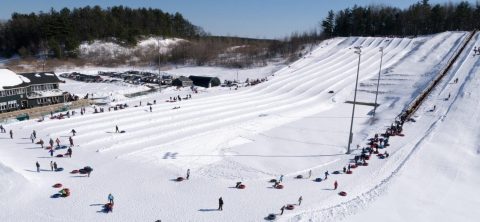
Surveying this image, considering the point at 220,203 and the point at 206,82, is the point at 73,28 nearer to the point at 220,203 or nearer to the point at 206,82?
the point at 206,82

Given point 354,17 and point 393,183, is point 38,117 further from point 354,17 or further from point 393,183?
point 354,17

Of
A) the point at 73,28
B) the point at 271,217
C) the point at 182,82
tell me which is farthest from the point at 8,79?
the point at 73,28

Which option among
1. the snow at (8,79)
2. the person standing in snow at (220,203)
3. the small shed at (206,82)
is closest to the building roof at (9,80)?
the snow at (8,79)

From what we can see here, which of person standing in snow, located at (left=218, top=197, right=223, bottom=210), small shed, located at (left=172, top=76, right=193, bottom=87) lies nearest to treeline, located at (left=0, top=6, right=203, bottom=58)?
small shed, located at (left=172, top=76, right=193, bottom=87)

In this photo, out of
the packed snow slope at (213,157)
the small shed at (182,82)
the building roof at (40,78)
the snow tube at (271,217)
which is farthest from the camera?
the small shed at (182,82)

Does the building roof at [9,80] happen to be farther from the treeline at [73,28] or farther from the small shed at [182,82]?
the treeline at [73,28]
